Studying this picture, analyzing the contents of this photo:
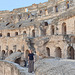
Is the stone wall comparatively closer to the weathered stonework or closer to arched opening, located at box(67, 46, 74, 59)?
the weathered stonework

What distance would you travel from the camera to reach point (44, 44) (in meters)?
16.8

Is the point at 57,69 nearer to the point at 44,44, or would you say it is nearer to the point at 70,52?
the point at 70,52

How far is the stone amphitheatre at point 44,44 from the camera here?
25.4ft

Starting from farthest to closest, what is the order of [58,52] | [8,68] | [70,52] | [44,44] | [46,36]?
[46,36] < [44,44] < [58,52] < [70,52] < [8,68]

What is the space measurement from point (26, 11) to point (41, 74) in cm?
3489

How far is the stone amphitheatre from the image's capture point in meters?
7.73

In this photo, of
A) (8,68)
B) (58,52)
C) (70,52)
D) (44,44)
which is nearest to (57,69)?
(8,68)

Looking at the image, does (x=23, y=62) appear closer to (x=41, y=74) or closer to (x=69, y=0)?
(x=41, y=74)

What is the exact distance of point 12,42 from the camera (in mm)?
21766

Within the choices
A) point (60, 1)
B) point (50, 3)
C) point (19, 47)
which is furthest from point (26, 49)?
point (50, 3)

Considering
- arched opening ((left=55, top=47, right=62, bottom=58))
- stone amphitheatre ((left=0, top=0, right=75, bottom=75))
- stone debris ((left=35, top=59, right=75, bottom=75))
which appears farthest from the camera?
arched opening ((left=55, top=47, right=62, bottom=58))

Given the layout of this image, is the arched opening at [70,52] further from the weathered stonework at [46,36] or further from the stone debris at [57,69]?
the stone debris at [57,69]

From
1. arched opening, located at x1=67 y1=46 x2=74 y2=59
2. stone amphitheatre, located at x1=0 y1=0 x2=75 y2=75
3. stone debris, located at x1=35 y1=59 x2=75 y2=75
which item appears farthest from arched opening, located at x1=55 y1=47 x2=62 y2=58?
stone debris, located at x1=35 y1=59 x2=75 y2=75

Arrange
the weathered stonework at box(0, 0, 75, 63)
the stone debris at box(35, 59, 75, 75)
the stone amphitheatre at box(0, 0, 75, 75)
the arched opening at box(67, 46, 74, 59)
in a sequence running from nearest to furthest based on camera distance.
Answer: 1. the stone debris at box(35, 59, 75, 75)
2. the stone amphitheatre at box(0, 0, 75, 75)
3. the arched opening at box(67, 46, 74, 59)
4. the weathered stonework at box(0, 0, 75, 63)
